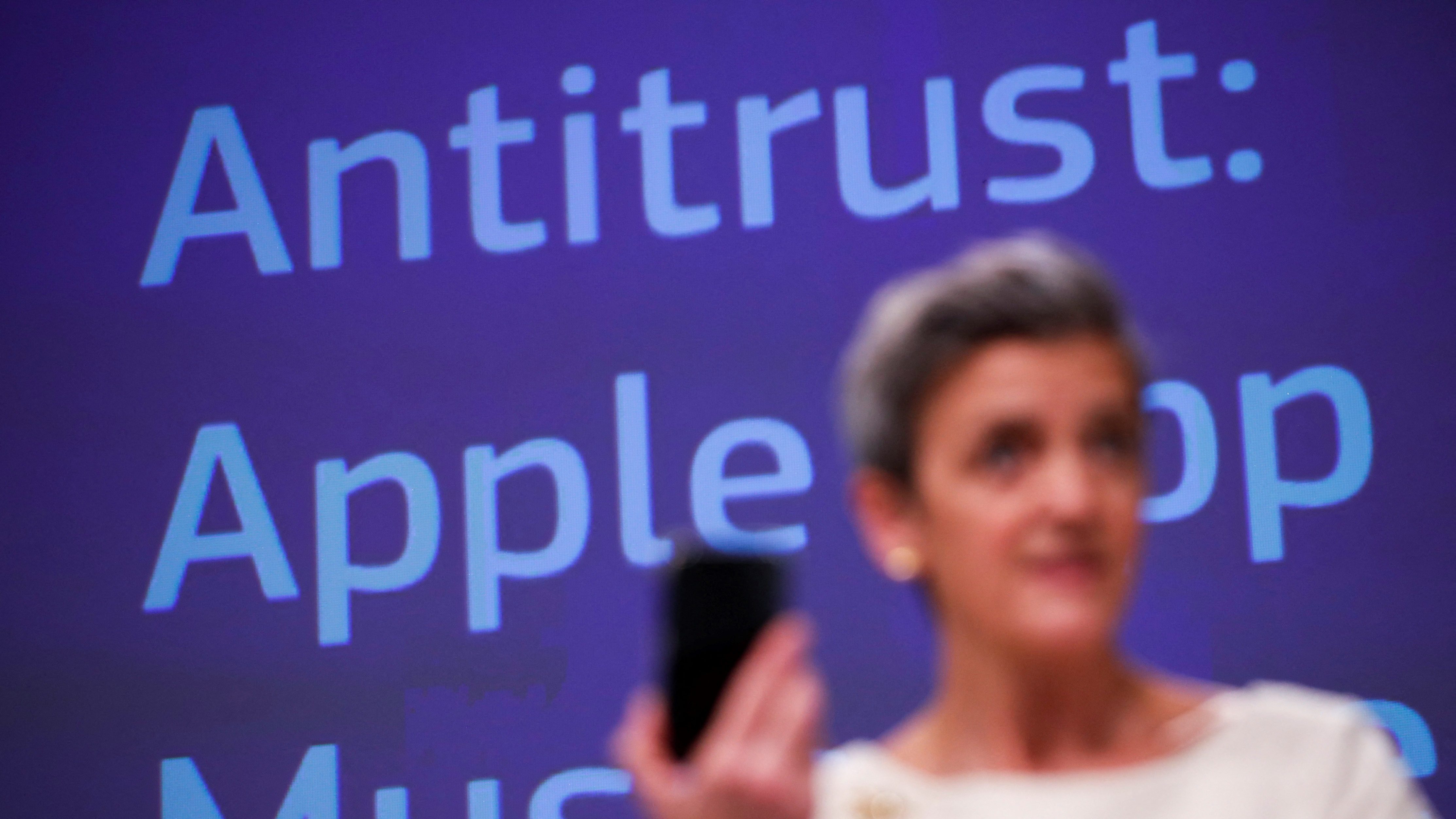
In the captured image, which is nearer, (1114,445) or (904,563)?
(1114,445)

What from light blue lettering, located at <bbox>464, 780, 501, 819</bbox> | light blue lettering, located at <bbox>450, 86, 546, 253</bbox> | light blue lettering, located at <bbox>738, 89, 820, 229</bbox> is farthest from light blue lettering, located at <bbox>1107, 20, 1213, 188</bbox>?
light blue lettering, located at <bbox>464, 780, 501, 819</bbox>

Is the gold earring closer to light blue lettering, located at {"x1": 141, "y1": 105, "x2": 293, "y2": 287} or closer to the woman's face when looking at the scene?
the woman's face

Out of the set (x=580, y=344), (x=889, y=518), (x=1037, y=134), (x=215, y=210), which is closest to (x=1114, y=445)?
(x=889, y=518)

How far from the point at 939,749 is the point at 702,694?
0.44 meters

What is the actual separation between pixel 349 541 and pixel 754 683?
7.15 ft

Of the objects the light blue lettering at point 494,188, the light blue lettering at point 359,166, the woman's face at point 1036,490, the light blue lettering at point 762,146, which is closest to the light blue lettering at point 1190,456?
the light blue lettering at point 762,146

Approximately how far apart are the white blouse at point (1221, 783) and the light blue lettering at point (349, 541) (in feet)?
5.69

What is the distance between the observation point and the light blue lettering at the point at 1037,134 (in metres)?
2.75

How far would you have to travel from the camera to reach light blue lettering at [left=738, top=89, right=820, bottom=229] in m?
2.86

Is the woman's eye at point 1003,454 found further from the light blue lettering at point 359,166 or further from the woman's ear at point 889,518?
the light blue lettering at point 359,166

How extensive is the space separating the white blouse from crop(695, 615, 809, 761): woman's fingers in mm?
387

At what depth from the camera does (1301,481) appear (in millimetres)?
2648

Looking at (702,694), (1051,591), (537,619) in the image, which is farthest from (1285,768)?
(537,619)

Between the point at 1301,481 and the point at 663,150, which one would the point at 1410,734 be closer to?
the point at 1301,481
